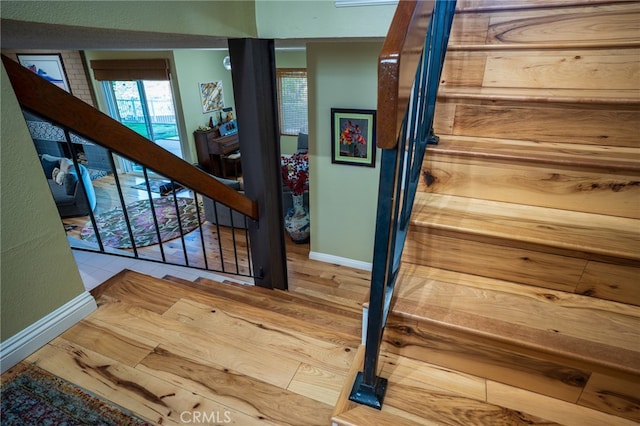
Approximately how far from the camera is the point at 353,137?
3.38 m

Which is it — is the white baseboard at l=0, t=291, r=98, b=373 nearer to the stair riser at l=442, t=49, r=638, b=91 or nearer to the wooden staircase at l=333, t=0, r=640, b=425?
the wooden staircase at l=333, t=0, r=640, b=425

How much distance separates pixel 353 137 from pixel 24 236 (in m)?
2.73

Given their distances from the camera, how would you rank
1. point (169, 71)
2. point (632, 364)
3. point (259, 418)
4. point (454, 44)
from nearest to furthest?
1. point (632, 364)
2. point (259, 418)
3. point (454, 44)
4. point (169, 71)

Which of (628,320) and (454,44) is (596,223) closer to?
(628,320)

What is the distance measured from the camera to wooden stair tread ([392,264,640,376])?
0.86 m

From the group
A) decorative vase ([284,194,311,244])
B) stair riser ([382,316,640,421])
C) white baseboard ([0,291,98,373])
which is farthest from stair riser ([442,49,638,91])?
decorative vase ([284,194,311,244])

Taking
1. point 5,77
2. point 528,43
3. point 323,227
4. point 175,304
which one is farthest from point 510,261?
point 323,227

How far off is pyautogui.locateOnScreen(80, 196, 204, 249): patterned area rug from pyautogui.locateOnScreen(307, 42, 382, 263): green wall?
2412mm

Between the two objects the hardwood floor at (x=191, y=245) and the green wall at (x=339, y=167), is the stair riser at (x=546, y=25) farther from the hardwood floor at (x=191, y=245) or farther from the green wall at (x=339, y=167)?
the hardwood floor at (x=191, y=245)

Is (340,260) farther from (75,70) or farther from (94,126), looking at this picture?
(75,70)

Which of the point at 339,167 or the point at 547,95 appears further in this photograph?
the point at 339,167

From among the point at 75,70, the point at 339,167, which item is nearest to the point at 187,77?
the point at 75,70

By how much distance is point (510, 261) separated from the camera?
1089 mm

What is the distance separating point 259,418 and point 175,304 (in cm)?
69
